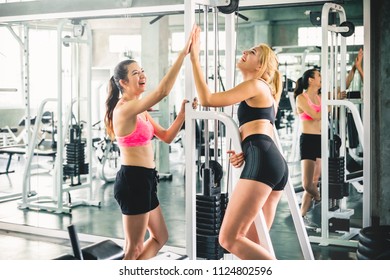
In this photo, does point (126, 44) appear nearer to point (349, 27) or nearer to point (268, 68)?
point (268, 68)

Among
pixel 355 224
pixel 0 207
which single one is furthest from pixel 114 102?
pixel 355 224

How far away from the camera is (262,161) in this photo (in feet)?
10.0

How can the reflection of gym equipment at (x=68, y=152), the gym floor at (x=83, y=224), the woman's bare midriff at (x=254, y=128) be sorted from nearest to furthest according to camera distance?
1. the woman's bare midriff at (x=254, y=128)
2. the gym floor at (x=83, y=224)
3. the reflection of gym equipment at (x=68, y=152)

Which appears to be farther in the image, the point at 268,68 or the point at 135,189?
the point at 135,189

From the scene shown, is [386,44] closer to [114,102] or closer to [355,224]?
[355,224]

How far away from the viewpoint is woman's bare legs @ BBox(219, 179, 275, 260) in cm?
305

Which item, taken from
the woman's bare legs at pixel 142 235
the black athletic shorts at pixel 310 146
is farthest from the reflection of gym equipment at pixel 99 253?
the black athletic shorts at pixel 310 146

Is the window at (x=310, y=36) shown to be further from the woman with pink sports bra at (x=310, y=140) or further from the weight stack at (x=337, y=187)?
the weight stack at (x=337, y=187)

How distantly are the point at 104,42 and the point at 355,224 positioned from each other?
2588 mm

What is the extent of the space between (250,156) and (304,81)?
2192mm

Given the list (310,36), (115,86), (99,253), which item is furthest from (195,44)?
(310,36)

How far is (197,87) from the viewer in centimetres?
298

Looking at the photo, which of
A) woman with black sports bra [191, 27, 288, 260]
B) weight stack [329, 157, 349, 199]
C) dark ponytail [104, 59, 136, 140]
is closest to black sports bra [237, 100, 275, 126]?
woman with black sports bra [191, 27, 288, 260]

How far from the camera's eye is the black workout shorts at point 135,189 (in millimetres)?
3320
